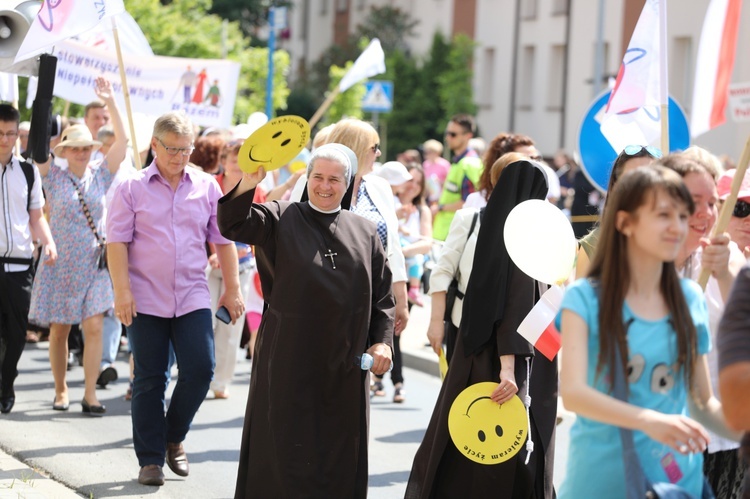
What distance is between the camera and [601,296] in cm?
363

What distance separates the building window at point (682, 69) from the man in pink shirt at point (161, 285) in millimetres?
26516

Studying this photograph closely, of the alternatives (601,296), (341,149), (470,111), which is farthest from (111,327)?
(470,111)

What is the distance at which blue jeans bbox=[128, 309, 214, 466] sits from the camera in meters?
7.01

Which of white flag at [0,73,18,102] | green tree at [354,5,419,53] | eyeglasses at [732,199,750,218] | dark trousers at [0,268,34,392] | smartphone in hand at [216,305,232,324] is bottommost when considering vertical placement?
dark trousers at [0,268,34,392]

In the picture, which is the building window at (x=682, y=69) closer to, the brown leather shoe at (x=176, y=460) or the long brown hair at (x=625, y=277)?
the brown leather shoe at (x=176, y=460)

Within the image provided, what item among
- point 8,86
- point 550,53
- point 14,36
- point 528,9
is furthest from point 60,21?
point 528,9

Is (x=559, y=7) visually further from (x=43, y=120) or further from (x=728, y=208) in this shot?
(x=728, y=208)

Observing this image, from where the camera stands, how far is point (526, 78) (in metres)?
39.9

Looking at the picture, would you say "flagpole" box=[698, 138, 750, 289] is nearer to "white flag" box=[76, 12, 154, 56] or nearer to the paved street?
the paved street

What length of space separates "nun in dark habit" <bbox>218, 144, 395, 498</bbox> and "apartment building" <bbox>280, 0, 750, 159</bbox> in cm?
2367

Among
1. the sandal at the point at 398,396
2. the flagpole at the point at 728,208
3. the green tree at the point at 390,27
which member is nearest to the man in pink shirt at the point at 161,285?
the flagpole at the point at 728,208

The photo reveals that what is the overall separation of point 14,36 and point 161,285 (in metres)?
2.56

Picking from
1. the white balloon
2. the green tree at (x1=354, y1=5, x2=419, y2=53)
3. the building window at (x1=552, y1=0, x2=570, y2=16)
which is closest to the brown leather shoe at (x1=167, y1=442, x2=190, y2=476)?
the white balloon

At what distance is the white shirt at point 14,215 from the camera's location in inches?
341
